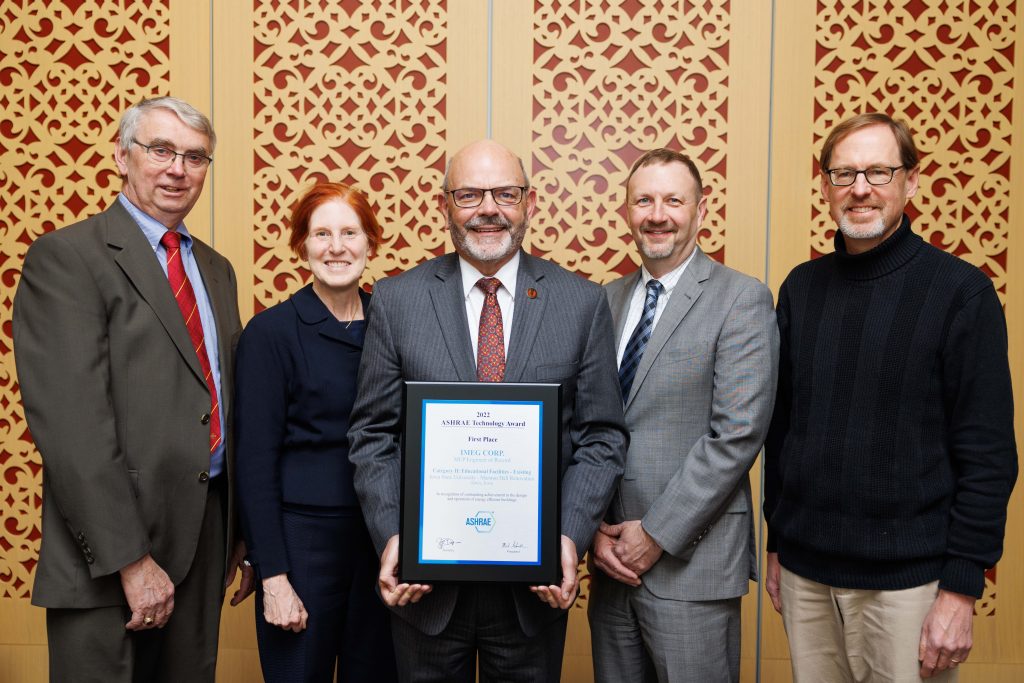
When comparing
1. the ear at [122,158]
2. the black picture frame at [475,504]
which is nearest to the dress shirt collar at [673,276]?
the black picture frame at [475,504]

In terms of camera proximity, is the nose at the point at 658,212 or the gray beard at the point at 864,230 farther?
the nose at the point at 658,212

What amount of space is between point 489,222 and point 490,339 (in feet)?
0.97

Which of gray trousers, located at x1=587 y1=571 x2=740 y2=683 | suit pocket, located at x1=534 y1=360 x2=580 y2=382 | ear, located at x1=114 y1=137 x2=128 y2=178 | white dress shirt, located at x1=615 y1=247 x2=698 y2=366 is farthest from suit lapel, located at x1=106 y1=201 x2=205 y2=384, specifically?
gray trousers, located at x1=587 y1=571 x2=740 y2=683

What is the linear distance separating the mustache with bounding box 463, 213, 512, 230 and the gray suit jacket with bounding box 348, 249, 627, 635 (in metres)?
0.14

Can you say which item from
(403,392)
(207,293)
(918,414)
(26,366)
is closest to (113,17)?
(207,293)

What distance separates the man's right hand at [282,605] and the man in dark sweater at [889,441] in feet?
4.14

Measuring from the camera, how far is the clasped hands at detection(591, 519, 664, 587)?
204 cm

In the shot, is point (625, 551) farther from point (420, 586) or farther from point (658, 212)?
point (658, 212)

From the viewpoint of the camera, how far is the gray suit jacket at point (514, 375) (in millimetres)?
1886

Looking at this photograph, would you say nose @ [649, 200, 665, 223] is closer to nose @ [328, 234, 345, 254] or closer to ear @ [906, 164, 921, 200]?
ear @ [906, 164, 921, 200]

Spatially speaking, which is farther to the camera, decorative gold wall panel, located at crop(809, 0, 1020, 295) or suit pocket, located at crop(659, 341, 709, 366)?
decorative gold wall panel, located at crop(809, 0, 1020, 295)

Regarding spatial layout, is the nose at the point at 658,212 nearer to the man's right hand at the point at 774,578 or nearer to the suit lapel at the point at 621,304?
the suit lapel at the point at 621,304

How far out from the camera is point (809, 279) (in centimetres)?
219
